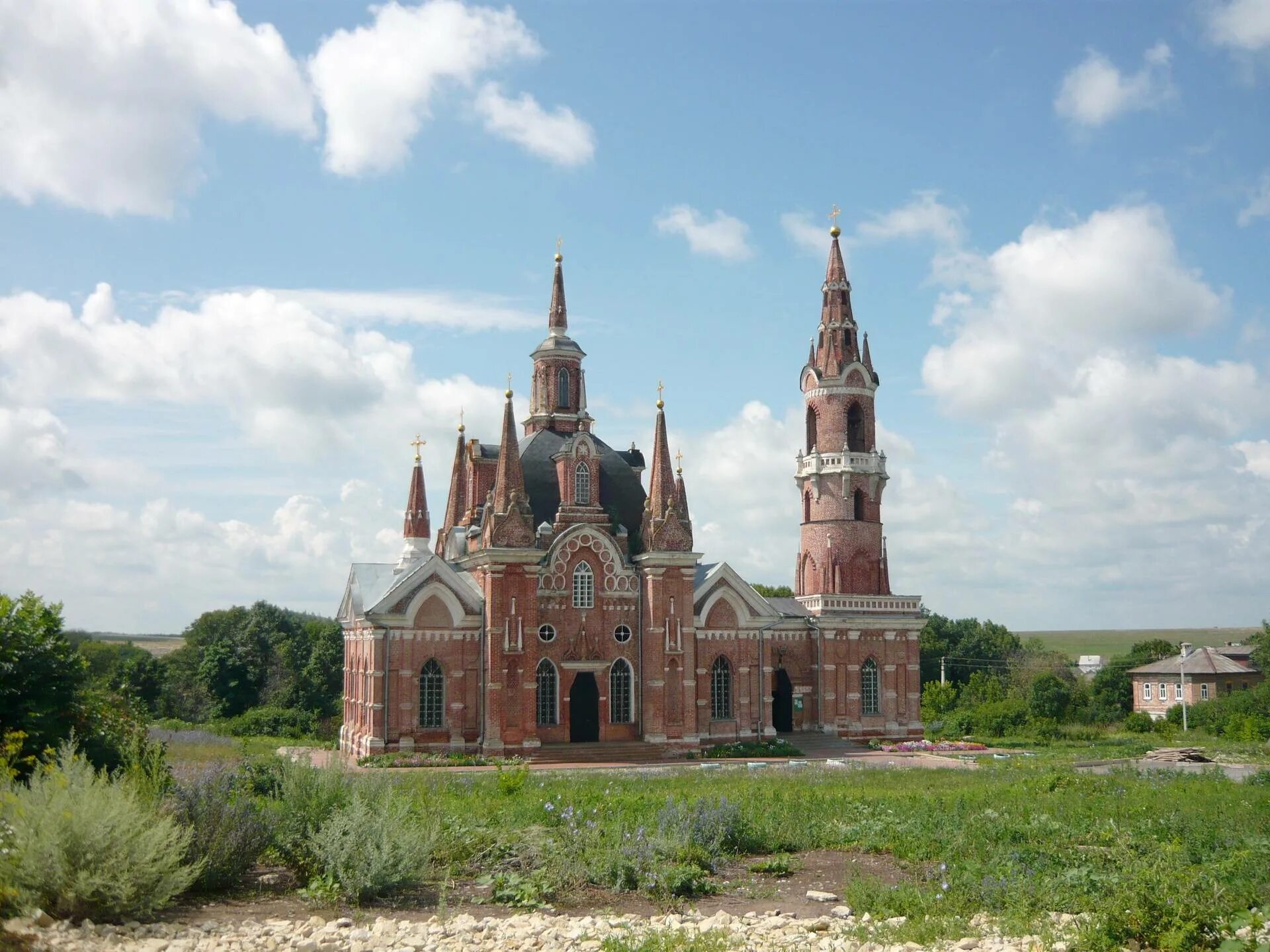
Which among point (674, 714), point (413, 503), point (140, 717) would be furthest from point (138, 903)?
point (413, 503)

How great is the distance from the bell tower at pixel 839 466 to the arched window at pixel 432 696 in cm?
1554

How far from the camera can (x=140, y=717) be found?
20016mm

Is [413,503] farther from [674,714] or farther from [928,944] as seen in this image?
[928,944]

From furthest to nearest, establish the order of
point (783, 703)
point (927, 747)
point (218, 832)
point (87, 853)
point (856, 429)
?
point (856, 429), point (783, 703), point (927, 747), point (218, 832), point (87, 853)

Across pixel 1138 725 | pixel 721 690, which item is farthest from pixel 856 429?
pixel 1138 725

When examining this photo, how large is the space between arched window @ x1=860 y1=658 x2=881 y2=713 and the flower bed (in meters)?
1.78

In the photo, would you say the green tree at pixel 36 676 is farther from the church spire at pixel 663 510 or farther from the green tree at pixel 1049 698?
the green tree at pixel 1049 698

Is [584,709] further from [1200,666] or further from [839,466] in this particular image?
[1200,666]

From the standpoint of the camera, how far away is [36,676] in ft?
50.5

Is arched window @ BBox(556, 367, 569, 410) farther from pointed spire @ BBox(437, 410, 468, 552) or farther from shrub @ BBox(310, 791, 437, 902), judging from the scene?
shrub @ BBox(310, 791, 437, 902)

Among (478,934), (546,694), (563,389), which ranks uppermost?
(563,389)

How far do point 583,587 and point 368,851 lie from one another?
25556mm

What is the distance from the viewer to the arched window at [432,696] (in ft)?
119

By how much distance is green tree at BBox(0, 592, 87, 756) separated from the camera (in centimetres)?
1512
